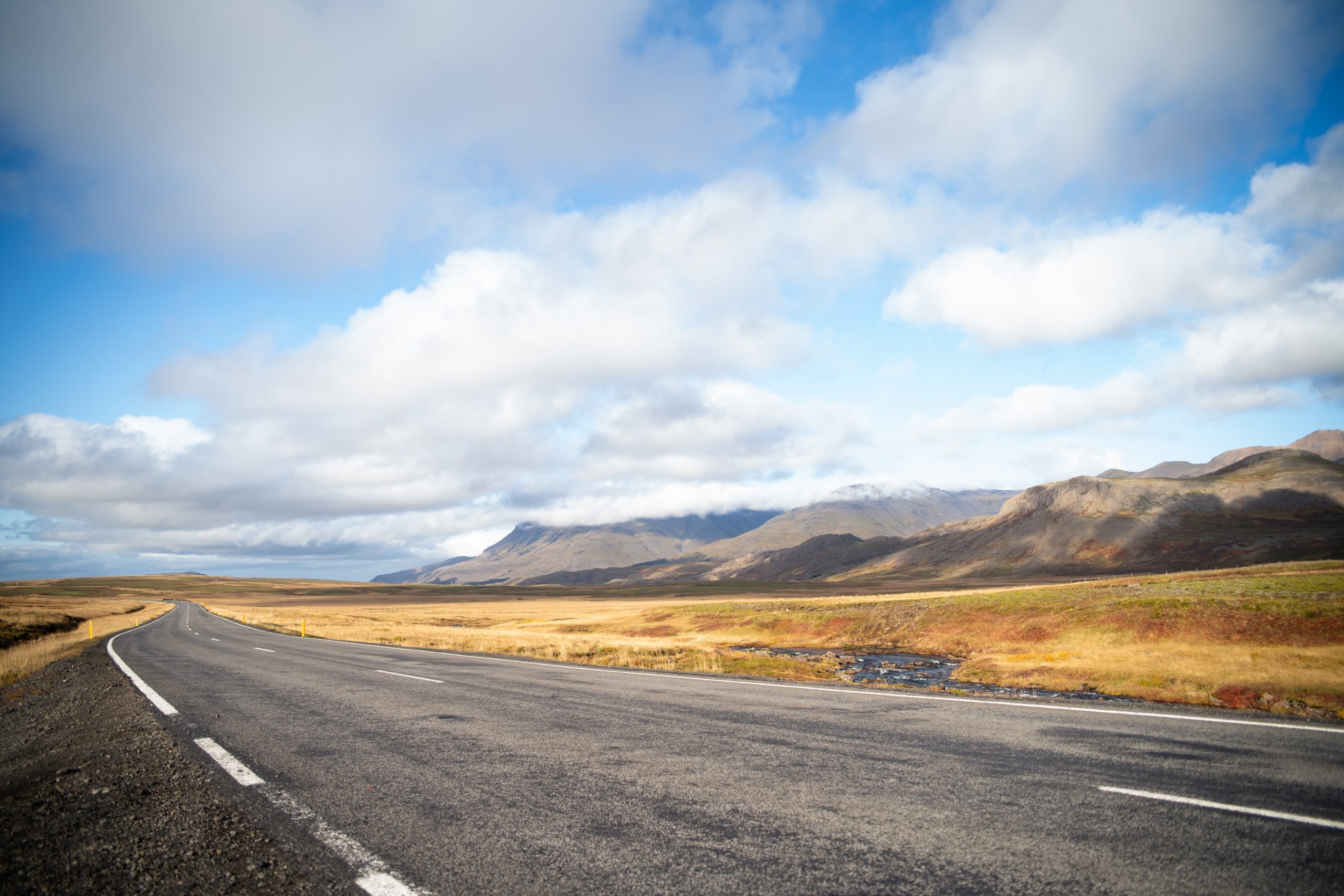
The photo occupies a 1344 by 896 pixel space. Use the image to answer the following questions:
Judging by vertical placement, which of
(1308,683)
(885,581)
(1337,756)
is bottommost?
(885,581)

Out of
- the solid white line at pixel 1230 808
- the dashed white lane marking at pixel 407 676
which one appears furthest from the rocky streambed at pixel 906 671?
the dashed white lane marking at pixel 407 676

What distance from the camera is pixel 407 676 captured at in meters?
17.9

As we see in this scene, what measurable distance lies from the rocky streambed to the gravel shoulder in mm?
16267

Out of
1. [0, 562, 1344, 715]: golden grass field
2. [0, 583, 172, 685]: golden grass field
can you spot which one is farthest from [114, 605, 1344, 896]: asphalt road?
[0, 583, 172, 685]: golden grass field

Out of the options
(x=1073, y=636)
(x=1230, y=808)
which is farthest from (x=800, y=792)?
(x=1073, y=636)

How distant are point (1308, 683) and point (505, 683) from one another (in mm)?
22351

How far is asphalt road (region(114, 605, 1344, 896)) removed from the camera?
195 inches

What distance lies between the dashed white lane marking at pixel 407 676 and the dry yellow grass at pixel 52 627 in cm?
1115

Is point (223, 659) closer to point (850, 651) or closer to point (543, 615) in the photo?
point (850, 651)

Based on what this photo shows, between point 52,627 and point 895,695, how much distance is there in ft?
204

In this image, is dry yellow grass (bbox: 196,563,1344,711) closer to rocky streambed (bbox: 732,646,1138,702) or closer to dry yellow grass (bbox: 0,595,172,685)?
rocky streambed (bbox: 732,646,1138,702)

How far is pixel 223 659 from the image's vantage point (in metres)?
24.2

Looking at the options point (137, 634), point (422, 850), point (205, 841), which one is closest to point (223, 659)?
point (205, 841)

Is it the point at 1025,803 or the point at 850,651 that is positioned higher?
the point at 1025,803
